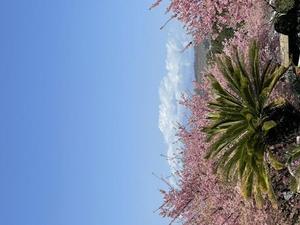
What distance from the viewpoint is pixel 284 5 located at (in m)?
22.0

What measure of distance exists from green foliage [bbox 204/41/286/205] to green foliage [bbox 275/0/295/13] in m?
5.96

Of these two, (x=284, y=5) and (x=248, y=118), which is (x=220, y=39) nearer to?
(x=284, y=5)

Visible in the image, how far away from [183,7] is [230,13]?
6.53 feet

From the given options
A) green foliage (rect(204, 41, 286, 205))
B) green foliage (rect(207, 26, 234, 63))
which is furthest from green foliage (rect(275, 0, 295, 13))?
green foliage (rect(207, 26, 234, 63))

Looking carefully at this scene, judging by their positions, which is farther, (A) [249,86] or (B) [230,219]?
(B) [230,219]

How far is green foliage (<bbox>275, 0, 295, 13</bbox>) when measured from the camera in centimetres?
2181

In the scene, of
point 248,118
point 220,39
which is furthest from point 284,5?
point 220,39

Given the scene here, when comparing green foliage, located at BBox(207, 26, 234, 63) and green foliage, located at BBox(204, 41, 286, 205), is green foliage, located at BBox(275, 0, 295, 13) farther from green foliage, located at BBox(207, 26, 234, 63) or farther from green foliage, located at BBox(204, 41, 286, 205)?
green foliage, located at BBox(207, 26, 234, 63)

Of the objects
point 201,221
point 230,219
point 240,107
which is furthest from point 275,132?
point 201,221

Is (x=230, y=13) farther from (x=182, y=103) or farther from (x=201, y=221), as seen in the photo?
(x=201, y=221)

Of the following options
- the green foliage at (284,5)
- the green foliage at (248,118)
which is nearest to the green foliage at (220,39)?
the green foliage at (284,5)

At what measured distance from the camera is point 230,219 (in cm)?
2006

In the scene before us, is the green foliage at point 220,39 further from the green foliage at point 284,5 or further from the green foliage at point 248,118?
the green foliage at point 248,118

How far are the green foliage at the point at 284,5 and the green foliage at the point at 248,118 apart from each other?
596cm
